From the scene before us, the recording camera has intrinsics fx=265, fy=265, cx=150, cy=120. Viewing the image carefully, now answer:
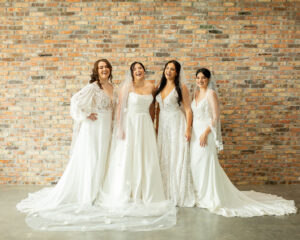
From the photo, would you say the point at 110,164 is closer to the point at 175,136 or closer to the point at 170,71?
the point at 175,136

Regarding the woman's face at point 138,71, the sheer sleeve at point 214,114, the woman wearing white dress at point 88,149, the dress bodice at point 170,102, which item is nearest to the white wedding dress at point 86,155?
the woman wearing white dress at point 88,149

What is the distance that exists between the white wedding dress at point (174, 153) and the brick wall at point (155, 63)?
97 centimetres

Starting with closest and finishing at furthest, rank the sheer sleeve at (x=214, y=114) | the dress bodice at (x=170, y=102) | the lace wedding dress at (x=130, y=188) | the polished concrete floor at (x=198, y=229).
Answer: the polished concrete floor at (x=198, y=229), the lace wedding dress at (x=130, y=188), the sheer sleeve at (x=214, y=114), the dress bodice at (x=170, y=102)

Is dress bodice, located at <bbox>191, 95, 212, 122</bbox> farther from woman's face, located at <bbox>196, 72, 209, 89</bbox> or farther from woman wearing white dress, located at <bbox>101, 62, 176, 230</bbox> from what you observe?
woman wearing white dress, located at <bbox>101, 62, 176, 230</bbox>

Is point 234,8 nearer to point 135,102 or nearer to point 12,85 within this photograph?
point 135,102

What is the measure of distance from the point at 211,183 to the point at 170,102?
4.02 feet

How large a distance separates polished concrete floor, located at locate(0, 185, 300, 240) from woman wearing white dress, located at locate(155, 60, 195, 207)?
1.00ft

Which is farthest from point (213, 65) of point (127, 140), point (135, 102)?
point (127, 140)

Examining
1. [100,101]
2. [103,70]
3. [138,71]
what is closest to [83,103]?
[100,101]

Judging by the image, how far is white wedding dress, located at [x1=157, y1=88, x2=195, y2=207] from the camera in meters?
3.63

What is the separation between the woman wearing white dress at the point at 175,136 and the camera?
3639 mm

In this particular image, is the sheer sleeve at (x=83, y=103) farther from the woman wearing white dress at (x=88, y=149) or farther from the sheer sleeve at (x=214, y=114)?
the sheer sleeve at (x=214, y=114)

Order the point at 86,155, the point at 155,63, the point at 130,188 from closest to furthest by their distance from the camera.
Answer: the point at 130,188 → the point at 86,155 → the point at 155,63

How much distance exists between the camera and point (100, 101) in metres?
3.63
